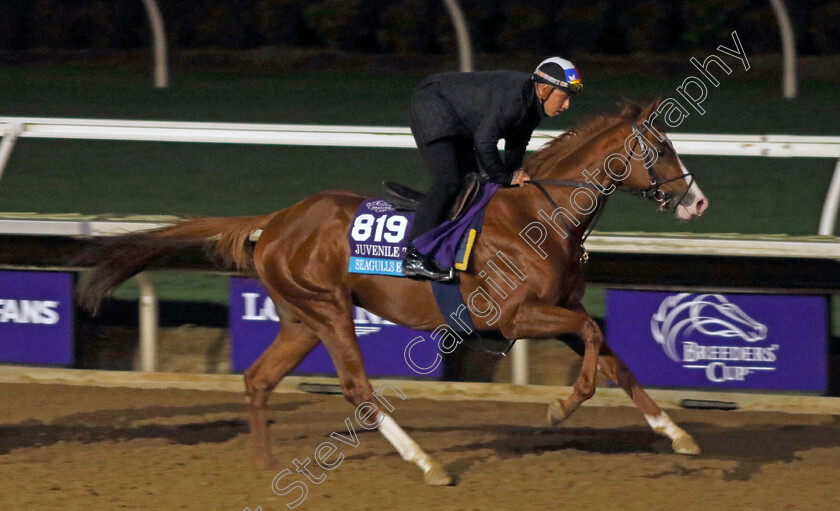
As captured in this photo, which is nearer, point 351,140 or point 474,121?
point 474,121

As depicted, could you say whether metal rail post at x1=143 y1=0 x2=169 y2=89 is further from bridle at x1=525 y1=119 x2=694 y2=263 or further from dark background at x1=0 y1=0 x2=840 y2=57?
bridle at x1=525 y1=119 x2=694 y2=263

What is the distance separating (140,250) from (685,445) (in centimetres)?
250

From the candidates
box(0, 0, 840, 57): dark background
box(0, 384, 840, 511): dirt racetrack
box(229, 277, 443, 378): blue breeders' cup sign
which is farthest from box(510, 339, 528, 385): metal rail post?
box(0, 0, 840, 57): dark background

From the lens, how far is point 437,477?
15.3 ft

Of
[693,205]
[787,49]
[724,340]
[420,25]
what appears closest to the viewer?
[693,205]

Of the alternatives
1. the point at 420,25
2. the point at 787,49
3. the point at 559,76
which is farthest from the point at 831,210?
the point at 420,25

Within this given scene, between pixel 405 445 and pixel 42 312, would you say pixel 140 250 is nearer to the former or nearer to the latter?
pixel 42 312

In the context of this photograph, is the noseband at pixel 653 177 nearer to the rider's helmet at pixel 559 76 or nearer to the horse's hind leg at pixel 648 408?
the rider's helmet at pixel 559 76

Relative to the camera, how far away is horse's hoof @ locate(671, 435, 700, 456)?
4.90 meters

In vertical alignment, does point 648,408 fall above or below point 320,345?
below

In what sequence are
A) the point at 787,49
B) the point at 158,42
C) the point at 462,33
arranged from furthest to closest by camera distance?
the point at 158,42
the point at 787,49
the point at 462,33

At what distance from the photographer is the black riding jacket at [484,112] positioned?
4684 millimetres

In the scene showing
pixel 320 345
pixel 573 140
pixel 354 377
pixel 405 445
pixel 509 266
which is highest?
pixel 573 140

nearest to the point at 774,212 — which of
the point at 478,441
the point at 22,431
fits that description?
the point at 478,441
